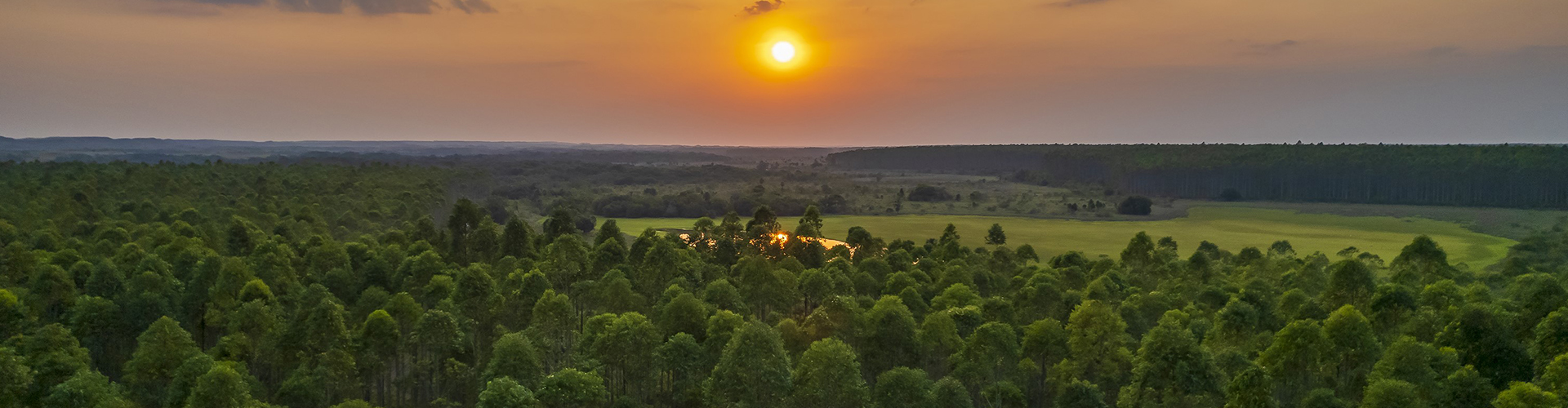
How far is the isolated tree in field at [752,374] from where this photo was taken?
42.2 metres

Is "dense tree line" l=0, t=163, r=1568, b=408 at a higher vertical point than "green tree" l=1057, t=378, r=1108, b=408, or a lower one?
higher

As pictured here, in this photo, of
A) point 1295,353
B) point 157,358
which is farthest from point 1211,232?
point 157,358

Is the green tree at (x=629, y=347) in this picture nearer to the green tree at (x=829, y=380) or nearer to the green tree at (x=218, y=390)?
the green tree at (x=829, y=380)

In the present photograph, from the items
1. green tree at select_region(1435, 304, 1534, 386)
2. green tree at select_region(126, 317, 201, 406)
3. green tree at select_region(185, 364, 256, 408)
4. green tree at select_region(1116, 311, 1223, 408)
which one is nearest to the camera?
green tree at select_region(185, 364, 256, 408)

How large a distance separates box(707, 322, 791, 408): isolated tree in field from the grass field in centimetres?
9230

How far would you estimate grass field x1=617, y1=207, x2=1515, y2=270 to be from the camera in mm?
136125

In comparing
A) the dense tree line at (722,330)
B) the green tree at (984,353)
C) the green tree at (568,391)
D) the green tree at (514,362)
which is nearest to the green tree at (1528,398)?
the dense tree line at (722,330)

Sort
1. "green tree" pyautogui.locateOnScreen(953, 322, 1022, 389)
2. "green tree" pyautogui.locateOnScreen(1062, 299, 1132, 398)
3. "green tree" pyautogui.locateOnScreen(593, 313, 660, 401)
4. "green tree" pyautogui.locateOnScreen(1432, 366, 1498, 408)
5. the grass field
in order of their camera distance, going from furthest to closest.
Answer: the grass field, "green tree" pyautogui.locateOnScreen(1062, 299, 1132, 398), "green tree" pyautogui.locateOnScreen(953, 322, 1022, 389), "green tree" pyautogui.locateOnScreen(593, 313, 660, 401), "green tree" pyautogui.locateOnScreen(1432, 366, 1498, 408)

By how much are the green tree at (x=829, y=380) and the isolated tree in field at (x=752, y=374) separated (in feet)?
2.79

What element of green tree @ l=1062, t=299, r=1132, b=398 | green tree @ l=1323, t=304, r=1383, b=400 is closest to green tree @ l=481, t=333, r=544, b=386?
green tree @ l=1062, t=299, r=1132, b=398

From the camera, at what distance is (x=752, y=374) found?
138 ft

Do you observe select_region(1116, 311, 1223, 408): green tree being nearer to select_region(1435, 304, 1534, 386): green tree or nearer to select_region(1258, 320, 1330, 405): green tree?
select_region(1258, 320, 1330, 405): green tree

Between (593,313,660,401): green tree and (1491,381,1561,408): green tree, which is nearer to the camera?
(1491,381,1561,408): green tree

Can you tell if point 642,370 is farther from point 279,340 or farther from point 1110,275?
point 1110,275
